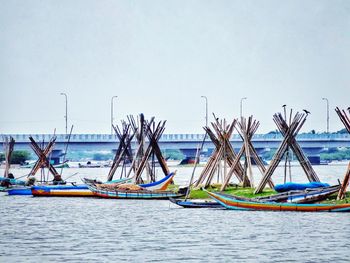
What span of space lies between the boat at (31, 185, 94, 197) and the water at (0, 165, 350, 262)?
14632 mm

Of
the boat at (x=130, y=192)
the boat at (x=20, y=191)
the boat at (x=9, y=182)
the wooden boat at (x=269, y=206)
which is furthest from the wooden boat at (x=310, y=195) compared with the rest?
the boat at (x=9, y=182)

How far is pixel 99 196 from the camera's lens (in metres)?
85.6

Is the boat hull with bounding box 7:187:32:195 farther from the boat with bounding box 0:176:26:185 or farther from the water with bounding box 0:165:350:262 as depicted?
the water with bounding box 0:165:350:262

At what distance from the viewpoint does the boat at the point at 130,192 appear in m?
79.1

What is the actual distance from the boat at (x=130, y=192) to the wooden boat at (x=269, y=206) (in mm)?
9763

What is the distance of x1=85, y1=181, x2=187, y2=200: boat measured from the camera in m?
79.1

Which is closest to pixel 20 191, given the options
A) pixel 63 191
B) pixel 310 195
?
pixel 63 191

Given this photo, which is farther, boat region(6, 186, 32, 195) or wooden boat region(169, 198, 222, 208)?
boat region(6, 186, 32, 195)

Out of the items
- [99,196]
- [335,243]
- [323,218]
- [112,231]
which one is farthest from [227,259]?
[99,196]

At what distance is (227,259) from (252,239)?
7.48m

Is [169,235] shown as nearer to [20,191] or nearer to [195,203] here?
[195,203]

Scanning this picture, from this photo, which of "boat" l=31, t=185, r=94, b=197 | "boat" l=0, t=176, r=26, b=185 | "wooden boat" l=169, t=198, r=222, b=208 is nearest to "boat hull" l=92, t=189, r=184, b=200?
"boat" l=31, t=185, r=94, b=197

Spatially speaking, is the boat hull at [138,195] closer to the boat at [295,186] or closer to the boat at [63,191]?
the boat at [63,191]

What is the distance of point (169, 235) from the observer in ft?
174
